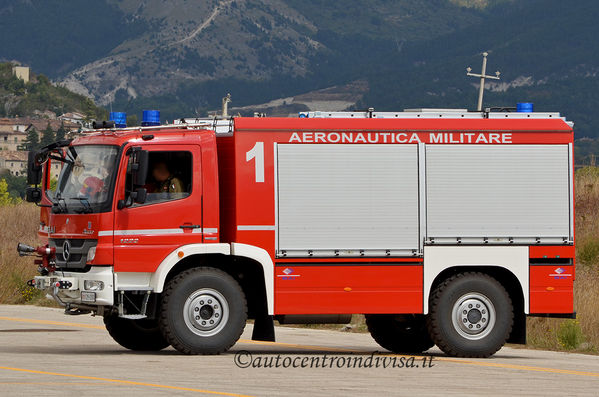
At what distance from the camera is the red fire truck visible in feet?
52.1

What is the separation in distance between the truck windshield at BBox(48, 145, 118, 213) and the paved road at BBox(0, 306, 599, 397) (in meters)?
1.85

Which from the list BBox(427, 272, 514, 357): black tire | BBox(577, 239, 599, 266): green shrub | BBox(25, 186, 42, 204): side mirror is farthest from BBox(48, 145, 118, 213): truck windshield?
BBox(577, 239, 599, 266): green shrub

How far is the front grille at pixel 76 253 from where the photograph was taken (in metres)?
15.8

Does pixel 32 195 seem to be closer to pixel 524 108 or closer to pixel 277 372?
pixel 277 372

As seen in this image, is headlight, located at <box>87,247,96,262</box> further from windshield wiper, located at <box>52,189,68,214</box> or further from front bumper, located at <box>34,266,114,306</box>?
windshield wiper, located at <box>52,189,68,214</box>

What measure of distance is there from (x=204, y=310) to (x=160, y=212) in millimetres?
1304

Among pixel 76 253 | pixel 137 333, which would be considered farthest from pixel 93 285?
pixel 137 333

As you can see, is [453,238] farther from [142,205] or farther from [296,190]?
[142,205]

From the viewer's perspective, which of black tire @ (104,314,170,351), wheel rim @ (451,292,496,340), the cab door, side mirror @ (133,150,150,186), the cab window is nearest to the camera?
side mirror @ (133,150,150,186)

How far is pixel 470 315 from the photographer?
1680 centimetres

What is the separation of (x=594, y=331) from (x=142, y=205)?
843 centimetres

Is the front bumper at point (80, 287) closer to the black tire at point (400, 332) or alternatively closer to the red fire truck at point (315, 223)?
the red fire truck at point (315, 223)

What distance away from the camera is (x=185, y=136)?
637 inches

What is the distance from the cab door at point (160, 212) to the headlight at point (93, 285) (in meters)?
0.27
